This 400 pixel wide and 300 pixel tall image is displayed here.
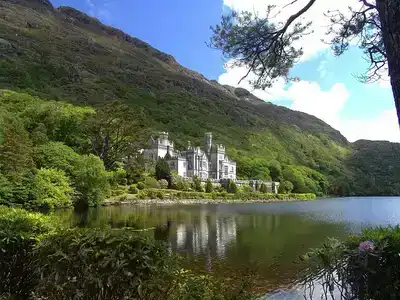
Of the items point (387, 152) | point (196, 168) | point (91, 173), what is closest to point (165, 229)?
point (91, 173)

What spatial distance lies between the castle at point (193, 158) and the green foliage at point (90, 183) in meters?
40.4

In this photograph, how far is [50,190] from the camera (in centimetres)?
3606

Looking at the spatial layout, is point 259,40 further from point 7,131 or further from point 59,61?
point 59,61

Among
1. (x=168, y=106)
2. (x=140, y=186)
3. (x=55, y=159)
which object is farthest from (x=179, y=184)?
(x=168, y=106)

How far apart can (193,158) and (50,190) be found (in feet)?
199

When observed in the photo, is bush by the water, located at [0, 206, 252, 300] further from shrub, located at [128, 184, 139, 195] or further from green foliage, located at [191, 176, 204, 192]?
green foliage, located at [191, 176, 204, 192]

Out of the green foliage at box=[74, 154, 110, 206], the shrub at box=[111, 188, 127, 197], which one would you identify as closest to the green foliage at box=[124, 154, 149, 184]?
the shrub at box=[111, 188, 127, 197]

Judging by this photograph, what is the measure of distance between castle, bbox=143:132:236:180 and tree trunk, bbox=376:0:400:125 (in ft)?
267

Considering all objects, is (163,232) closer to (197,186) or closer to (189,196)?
(189,196)

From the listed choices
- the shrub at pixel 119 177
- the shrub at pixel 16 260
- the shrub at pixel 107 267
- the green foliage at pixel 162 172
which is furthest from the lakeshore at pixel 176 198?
the shrub at pixel 107 267

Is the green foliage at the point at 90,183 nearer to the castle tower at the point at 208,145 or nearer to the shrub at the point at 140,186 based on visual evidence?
the shrub at the point at 140,186

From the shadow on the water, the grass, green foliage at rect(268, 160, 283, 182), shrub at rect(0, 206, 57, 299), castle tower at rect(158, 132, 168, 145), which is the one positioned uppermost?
castle tower at rect(158, 132, 168, 145)

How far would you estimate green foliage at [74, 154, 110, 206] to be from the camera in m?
Answer: 42.9

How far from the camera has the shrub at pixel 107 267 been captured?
154 inches
